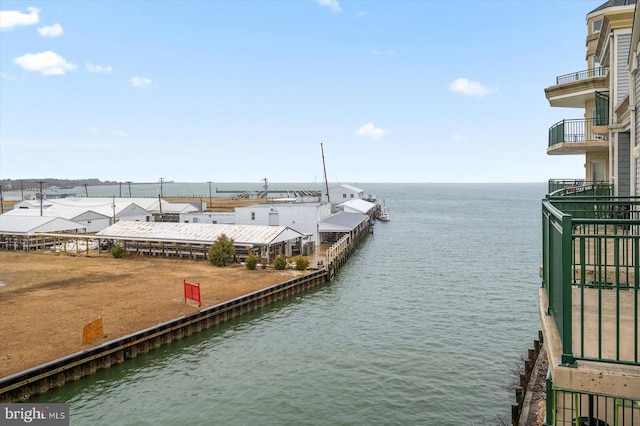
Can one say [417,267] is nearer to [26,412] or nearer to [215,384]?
[215,384]

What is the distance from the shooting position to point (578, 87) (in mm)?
21344

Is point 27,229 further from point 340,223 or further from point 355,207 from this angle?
point 355,207

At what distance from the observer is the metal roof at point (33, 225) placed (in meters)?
A: 48.9

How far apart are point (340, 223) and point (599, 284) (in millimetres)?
46320

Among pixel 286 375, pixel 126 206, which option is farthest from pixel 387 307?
pixel 126 206

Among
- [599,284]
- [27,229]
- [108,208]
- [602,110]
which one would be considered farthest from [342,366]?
[108,208]

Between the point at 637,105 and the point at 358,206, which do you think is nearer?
the point at 637,105

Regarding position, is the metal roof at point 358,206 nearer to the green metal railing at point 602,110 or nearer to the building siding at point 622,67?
the green metal railing at point 602,110

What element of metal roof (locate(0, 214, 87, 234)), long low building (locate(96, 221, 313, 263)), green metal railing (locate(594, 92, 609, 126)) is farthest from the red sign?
metal roof (locate(0, 214, 87, 234))

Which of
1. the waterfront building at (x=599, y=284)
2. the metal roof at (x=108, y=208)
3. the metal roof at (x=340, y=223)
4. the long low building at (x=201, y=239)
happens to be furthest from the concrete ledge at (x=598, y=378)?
the metal roof at (x=108, y=208)

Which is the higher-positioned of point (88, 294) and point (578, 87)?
point (578, 87)

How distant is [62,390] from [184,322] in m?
6.64

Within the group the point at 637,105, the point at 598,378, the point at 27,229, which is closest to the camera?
the point at 598,378

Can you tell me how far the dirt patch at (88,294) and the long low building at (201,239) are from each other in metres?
1.82
